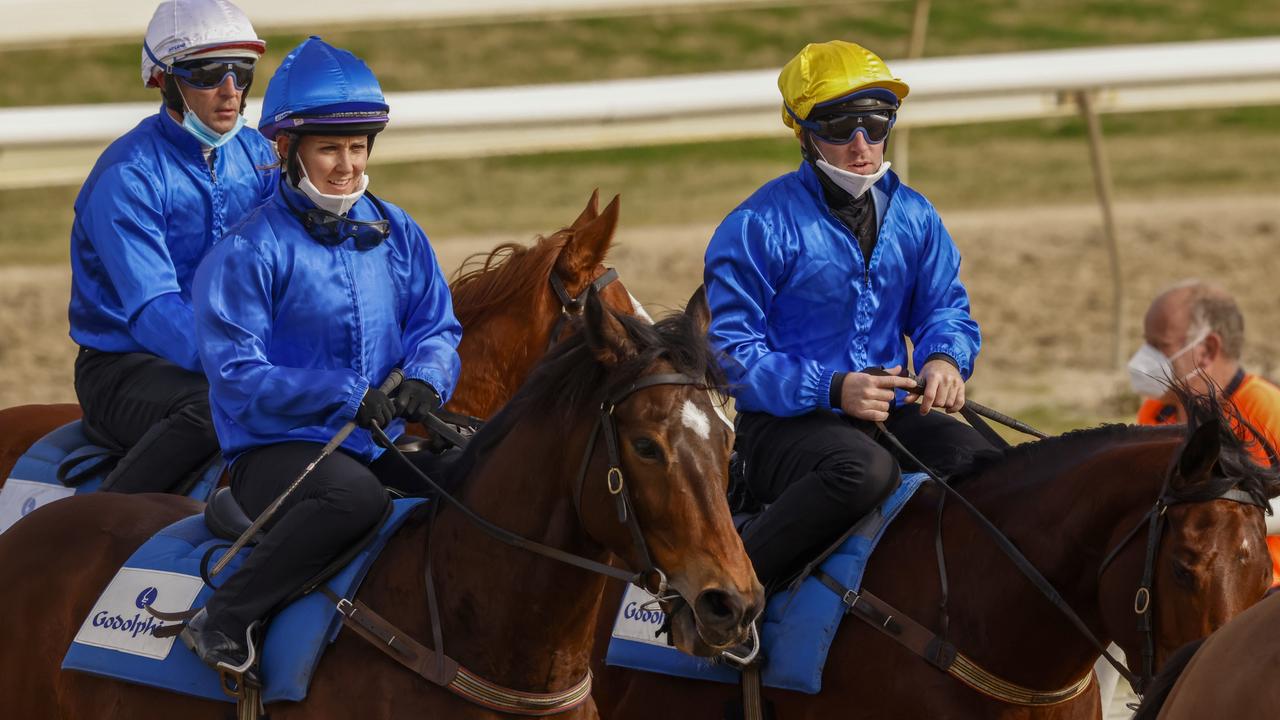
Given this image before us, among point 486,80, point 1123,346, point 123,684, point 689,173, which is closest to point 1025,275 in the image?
point 1123,346

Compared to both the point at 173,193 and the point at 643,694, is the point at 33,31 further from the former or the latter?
the point at 643,694

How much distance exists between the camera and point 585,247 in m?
6.27

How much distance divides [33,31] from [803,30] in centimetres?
1507

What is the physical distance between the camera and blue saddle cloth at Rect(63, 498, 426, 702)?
4555 mm

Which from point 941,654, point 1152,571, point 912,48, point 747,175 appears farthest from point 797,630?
point 747,175

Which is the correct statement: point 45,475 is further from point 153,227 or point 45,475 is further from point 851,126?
point 851,126

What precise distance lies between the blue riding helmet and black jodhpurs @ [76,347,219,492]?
133 centimetres

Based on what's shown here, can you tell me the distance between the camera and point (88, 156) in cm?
1009

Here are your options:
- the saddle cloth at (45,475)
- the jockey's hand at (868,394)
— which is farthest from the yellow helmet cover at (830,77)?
the saddle cloth at (45,475)

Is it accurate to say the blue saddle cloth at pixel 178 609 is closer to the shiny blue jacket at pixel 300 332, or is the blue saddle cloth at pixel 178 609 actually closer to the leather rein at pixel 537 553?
the leather rein at pixel 537 553

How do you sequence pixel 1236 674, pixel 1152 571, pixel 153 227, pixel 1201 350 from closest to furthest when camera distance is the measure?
pixel 1236 674, pixel 1152 571, pixel 153 227, pixel 1201 350

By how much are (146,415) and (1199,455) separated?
10.7 ft

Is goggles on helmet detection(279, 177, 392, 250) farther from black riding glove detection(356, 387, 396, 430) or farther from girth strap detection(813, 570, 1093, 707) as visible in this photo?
girth strap detection(813, 570, 1093, 707)

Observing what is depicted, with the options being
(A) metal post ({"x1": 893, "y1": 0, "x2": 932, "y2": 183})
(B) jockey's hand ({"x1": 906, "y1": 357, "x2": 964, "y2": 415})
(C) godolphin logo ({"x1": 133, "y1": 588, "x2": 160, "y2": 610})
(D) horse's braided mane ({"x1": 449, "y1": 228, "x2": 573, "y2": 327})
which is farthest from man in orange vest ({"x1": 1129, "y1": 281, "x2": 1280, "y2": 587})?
(A) metal post ({"x1": 893, "y1": 0, "x2": 932, "y2": 183})
